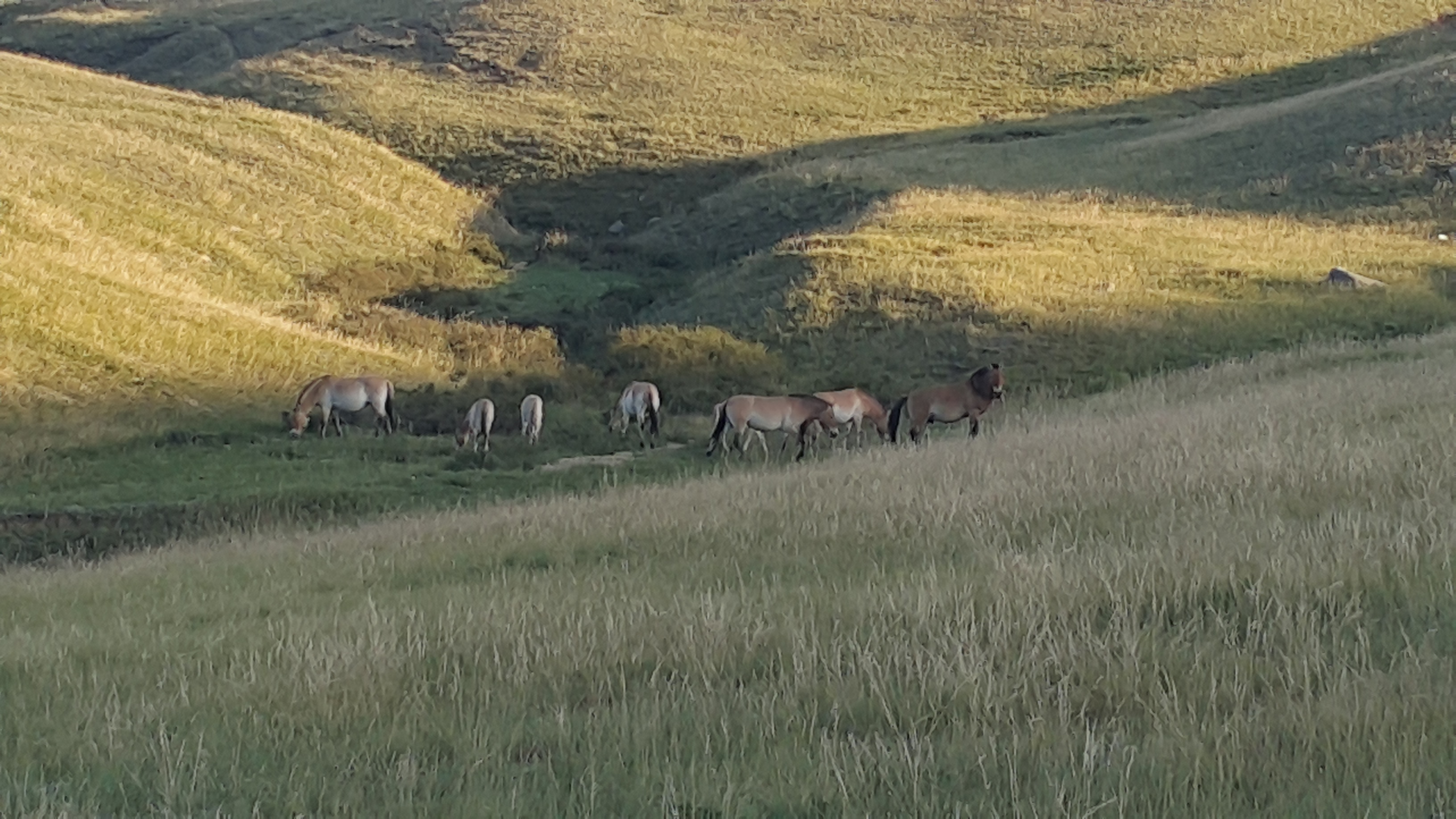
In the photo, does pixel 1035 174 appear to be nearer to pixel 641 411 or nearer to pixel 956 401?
pixel 641 411

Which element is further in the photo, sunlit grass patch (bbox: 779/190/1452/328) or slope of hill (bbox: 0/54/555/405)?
sunlit grass patch (bbox: 779/190/1452/328)

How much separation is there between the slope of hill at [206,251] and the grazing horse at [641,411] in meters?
5.75

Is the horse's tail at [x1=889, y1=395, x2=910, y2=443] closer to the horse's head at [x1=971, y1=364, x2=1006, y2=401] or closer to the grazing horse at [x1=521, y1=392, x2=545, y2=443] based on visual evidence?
the horse's head at [x1=971, y1=364, x2=1006, y2=401]

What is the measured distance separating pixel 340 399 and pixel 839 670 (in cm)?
1973

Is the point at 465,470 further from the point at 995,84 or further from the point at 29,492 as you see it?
the point at 995,84

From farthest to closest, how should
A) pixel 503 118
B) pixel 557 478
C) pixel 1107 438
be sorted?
pixel 503 118
pixel 557 478
pixel 1107 438

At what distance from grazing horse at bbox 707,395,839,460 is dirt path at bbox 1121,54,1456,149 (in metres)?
32.3

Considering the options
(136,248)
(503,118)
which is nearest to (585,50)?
(503,118)

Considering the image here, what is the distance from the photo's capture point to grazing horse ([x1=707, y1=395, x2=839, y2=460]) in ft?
69.9

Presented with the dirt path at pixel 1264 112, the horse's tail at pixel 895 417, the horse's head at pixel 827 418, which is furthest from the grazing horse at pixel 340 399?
the dirt path at pixel 1264 112

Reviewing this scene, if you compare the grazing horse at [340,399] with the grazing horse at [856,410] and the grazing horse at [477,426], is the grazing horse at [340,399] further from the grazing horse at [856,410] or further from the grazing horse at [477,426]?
the grazing horse at [856,410]

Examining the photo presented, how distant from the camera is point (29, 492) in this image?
1853cm

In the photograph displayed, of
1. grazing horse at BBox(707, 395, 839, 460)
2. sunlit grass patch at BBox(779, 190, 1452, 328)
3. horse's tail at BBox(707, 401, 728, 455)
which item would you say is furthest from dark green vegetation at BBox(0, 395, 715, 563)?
sunlit grass patch at BBox(779, 190, 1452, 328)

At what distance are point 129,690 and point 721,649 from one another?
2.56 meters
